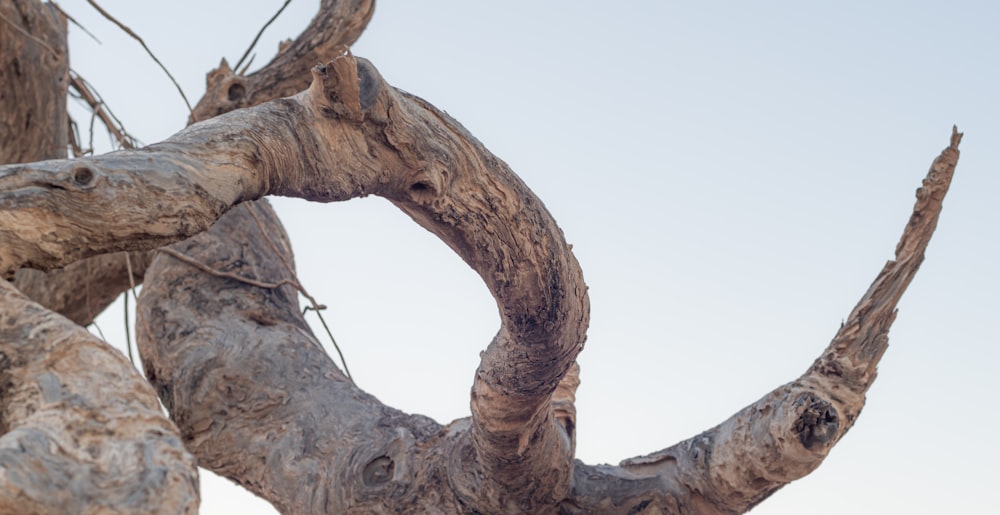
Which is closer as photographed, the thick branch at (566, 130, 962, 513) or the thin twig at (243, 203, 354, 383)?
the thick branch at (566, 130, 962, 513)

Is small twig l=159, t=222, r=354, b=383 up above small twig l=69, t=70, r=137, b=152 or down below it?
below

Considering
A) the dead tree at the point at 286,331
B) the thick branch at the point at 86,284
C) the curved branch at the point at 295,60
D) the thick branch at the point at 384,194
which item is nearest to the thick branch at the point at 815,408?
the dead tree at the point at 286,331

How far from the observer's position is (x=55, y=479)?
91cm

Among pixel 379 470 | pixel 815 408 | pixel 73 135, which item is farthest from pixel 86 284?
pixel 815 408

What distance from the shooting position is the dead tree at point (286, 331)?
3.54ft

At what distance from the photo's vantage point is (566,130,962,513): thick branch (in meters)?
1.83

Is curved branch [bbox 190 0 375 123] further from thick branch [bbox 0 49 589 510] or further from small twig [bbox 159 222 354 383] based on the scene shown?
thick branch [bbox 0 49 589 510]

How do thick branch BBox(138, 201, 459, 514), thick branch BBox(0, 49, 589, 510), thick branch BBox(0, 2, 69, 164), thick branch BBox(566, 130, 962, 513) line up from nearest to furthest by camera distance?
thick branch BBox(0, 49, 589, 510)
thick branch BBox(566, 130, 962, 513)
thick branch BBox(138, 201, 459, 514)
thick branch BBox(0, 2, 69, 164)

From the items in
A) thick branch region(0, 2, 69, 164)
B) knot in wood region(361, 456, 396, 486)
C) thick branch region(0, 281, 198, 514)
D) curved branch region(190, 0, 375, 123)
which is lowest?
thick branch region(0, 281, 198, 514)

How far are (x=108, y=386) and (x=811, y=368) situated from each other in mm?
1303

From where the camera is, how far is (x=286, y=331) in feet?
8.61

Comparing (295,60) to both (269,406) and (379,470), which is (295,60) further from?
(379,470)

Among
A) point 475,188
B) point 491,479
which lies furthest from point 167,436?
point 491,479

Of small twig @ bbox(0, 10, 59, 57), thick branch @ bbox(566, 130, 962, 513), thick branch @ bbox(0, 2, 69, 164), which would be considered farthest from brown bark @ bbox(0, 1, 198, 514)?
thick branch @ bbox(0, 2, 69, 164)
